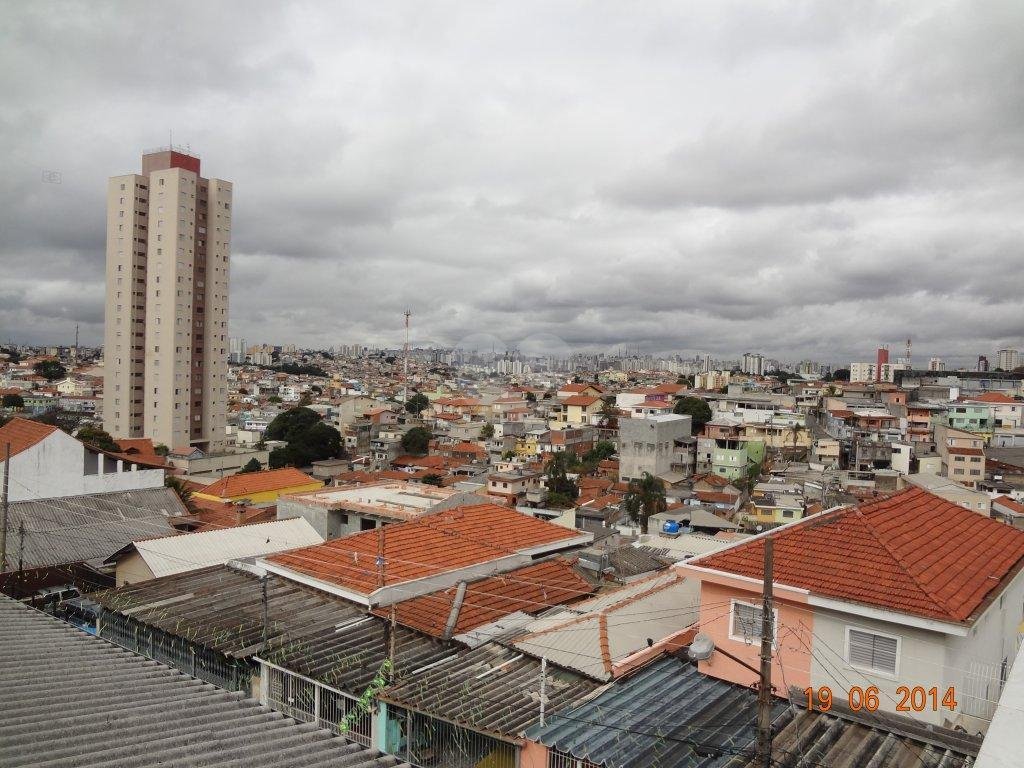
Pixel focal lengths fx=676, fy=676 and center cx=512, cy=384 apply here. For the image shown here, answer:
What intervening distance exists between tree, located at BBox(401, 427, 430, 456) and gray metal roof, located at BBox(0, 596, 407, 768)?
57142mm

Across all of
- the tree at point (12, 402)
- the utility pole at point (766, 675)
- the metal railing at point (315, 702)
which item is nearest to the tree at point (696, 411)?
the metal railing at point (315, 702)

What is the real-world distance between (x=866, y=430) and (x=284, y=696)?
60.2 m

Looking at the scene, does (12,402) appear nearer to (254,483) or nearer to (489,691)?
(254,483)

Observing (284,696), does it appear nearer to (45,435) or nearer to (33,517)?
(33,517)

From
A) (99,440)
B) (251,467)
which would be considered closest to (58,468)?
(99,440)

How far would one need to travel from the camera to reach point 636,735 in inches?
272

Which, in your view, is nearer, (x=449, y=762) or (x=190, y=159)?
(x=449, y=762)

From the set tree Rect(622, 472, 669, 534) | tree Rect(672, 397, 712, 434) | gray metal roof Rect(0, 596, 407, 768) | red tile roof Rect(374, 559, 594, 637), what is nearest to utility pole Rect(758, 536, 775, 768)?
gray metal roof Rect(0, 596, 407, 768)

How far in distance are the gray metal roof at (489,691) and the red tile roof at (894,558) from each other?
2.46 m

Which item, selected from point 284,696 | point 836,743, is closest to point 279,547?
point 284,696

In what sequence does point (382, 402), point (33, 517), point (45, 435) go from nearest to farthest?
point (33, 517) → point (45, 435) → point (382, 402)

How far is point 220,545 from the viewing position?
16.0 metres

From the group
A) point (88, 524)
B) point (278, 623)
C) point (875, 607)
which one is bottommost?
point (88, 524)

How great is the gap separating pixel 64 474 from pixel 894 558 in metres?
25.8
